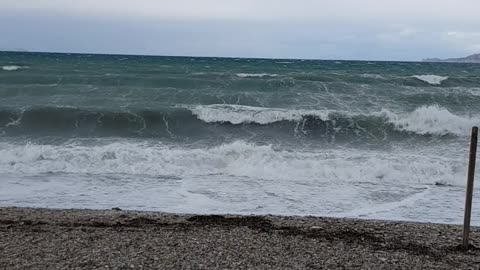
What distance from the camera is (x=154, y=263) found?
485 centimetres

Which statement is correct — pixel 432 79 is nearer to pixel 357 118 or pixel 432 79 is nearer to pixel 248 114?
pixel 357 118

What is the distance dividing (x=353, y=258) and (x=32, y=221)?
447 cm

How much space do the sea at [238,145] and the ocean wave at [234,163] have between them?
0.05 meters

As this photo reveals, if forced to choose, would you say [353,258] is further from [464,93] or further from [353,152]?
[464,93]

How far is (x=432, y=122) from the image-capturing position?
57.5ft

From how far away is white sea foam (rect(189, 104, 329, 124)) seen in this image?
58.6ft

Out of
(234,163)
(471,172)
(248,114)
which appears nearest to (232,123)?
(248,114)

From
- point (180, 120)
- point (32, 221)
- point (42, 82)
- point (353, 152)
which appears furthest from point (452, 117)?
point (42, 82)

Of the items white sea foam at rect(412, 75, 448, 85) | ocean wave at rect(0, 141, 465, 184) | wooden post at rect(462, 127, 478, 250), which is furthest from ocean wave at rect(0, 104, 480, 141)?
wooden post at rect(462, 127, 478, 250)

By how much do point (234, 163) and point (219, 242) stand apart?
636 centimetres

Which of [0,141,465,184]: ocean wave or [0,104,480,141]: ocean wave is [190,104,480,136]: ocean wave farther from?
[0,141,465,184]: ocean wave

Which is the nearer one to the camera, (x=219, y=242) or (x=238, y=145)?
(x=219, y=242)

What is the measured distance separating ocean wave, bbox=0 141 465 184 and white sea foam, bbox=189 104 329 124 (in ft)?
14.9

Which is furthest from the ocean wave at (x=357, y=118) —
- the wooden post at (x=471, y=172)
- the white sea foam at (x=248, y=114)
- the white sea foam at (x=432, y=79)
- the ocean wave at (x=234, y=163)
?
the wooden post at (x=471, y=172)
